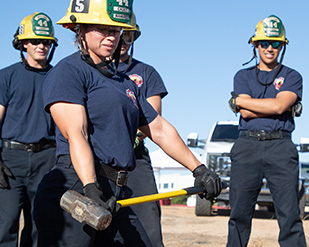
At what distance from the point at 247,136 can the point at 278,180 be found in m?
0.53

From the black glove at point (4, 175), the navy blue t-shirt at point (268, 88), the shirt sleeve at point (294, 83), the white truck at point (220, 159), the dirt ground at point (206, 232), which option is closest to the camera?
the black glove at point (4, 175)

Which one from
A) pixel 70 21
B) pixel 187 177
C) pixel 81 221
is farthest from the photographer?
pixel 187 177

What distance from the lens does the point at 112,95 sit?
3.55 metres

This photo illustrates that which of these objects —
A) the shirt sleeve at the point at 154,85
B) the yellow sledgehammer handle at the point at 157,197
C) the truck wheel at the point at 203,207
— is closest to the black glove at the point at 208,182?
the yellow sledgehammer handle at the point at 157,197

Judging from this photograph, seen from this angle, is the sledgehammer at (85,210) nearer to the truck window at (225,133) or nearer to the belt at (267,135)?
the belt at (267,135)

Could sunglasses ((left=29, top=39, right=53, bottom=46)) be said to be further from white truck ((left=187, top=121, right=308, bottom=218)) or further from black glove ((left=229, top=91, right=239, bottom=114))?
white truck ((left=187, top=121, right=308, bottom=218))

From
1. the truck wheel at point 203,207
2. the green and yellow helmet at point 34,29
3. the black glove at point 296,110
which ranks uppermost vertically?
the green and yellow helmet at point 34,29

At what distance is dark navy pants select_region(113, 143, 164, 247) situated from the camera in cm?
483

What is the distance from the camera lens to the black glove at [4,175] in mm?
5785

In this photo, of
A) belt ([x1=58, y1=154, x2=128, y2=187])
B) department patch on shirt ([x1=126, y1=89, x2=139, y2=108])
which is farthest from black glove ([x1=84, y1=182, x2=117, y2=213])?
department patch on shirt ([x1=126, y1=89, x2=139, y2=108])

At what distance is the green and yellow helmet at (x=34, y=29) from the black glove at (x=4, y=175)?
4.19 feet

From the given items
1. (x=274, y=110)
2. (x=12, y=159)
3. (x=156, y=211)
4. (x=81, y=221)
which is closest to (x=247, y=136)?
(x=274, y=110)

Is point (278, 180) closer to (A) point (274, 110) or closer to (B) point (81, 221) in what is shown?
(A) point (274, 110)

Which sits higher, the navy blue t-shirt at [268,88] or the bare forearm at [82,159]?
the bare forearm at [82,159]
